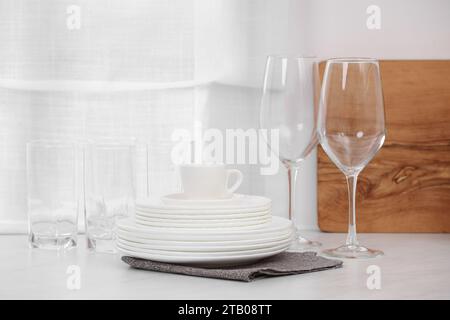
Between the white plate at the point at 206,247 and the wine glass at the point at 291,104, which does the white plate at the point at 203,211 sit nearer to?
the white plate at the point at 206,247

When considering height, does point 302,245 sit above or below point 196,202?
below

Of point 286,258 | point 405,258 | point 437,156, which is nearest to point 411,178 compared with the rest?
point 437,156

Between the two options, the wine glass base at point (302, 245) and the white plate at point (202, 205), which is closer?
the white plate at point (202, 205)

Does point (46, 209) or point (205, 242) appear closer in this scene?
point (205, 242)

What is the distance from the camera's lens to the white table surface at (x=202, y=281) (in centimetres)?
99

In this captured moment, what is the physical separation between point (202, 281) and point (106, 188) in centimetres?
31

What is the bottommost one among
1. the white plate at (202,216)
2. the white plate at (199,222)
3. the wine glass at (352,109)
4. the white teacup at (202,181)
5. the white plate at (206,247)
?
the white plate at (206,247)

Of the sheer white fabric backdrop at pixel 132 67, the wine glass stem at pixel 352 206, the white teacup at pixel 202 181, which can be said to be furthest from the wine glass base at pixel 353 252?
the sheer white fabric backdrop at pixel 132 67

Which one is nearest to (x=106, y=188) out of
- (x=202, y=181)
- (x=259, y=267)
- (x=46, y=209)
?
(x=46, y=209)

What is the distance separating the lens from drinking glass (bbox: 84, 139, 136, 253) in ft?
4.26

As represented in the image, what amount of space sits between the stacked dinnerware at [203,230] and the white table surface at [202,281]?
0.04 metres

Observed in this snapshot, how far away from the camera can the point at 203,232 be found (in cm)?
109

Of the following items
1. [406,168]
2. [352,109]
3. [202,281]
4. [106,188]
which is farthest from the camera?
[406,168]

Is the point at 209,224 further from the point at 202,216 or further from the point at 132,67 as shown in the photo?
the point at 132,67
